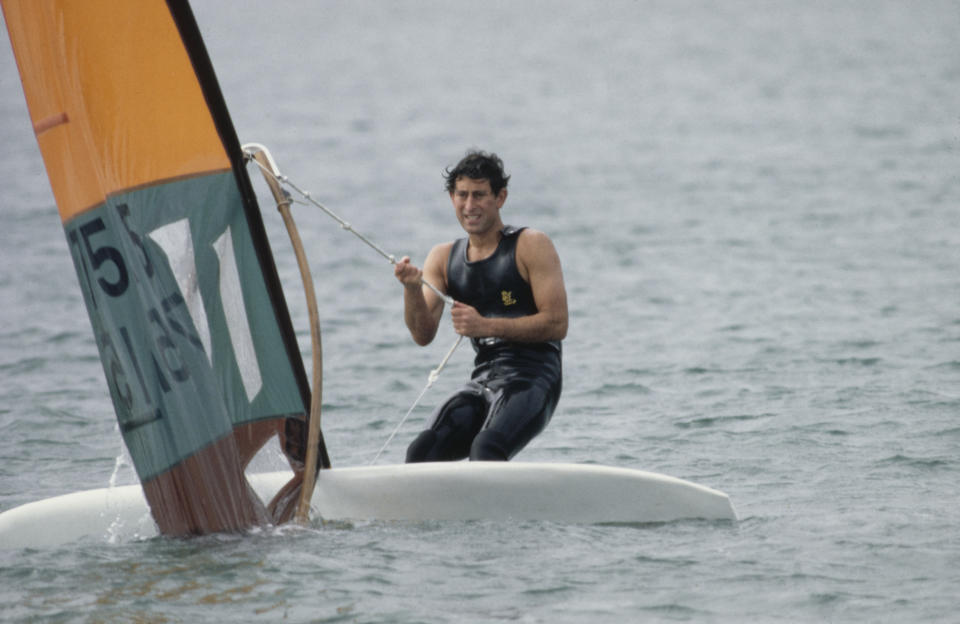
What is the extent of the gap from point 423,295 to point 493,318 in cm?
27

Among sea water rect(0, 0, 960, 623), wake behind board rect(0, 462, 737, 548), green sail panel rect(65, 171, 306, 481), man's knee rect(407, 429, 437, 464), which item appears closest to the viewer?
sea water rect(0, 0, 960, 623)

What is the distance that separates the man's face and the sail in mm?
742

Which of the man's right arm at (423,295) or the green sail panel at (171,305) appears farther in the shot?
the man's right arm at (423,295)

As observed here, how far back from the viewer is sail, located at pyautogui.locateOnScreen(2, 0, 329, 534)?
16.5ft

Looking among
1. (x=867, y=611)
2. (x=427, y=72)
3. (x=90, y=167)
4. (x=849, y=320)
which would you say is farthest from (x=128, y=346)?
(x=427, y=72)

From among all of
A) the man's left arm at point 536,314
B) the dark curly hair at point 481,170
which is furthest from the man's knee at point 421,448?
the dark curly hair at point 481,170

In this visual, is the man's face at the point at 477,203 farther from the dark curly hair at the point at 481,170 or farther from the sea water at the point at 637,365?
the sea water at the point at 637,365

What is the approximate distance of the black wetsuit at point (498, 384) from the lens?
18.5 ft

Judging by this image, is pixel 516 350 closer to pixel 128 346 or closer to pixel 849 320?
pixel 128 346

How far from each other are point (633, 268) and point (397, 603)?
32.4ft

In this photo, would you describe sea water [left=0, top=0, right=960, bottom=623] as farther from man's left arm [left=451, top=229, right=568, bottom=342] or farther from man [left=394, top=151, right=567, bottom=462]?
man's left arm [left=451, top=229, right=568, bottom=342]

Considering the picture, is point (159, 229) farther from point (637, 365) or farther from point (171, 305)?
point (637, 365)

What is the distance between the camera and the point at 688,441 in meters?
7.35

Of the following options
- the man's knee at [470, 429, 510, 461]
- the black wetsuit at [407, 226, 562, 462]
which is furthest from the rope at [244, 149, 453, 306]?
the man's knee at [470, 429, 510, 461]
